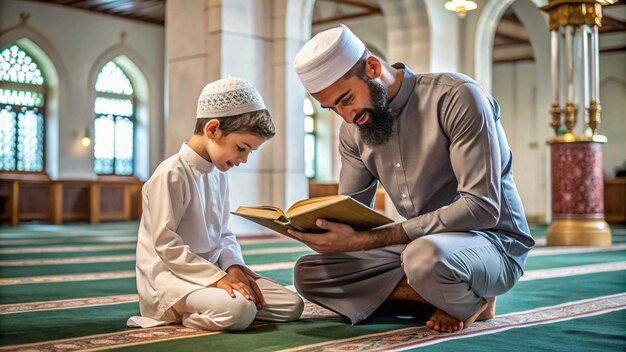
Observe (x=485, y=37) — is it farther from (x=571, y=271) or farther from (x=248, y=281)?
(x=248, y=281)

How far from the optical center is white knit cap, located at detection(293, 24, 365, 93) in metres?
2.48

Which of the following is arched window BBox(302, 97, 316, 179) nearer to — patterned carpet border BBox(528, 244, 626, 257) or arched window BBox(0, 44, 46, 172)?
arched window BBox(0, 44, 46, 172)

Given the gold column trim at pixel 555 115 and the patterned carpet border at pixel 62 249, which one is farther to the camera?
the gold column trim at pixel 555 115

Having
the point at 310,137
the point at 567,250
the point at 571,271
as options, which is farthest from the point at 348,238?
the point at 310,137

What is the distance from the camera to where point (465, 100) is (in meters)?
2.50

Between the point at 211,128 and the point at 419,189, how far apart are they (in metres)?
0.72

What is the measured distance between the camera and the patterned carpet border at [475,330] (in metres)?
2.26

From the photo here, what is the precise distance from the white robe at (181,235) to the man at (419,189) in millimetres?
328

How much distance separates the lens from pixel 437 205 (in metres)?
2.70

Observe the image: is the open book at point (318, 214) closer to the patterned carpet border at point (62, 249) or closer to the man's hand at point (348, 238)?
the man's hand at point (348, 238)

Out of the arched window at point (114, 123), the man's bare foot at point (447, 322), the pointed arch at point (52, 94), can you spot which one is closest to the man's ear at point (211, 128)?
the man's bare foot at point (447, 322)

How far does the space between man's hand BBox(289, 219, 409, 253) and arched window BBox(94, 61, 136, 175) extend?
13608mm

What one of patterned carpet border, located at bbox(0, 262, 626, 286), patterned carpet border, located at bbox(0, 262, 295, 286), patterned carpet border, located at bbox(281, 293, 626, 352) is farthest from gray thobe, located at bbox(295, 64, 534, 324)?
patterned carpet border, located at bbox(0, 262, 295, 286)

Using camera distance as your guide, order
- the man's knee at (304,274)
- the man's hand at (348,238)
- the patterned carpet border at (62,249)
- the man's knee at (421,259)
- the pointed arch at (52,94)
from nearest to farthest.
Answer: the man's knee at (421,259) < the man's hand at (348,238) < the man's knee at (304,274) < the patterned carpet border at (62,249) < the pointed arch at (52,94)
